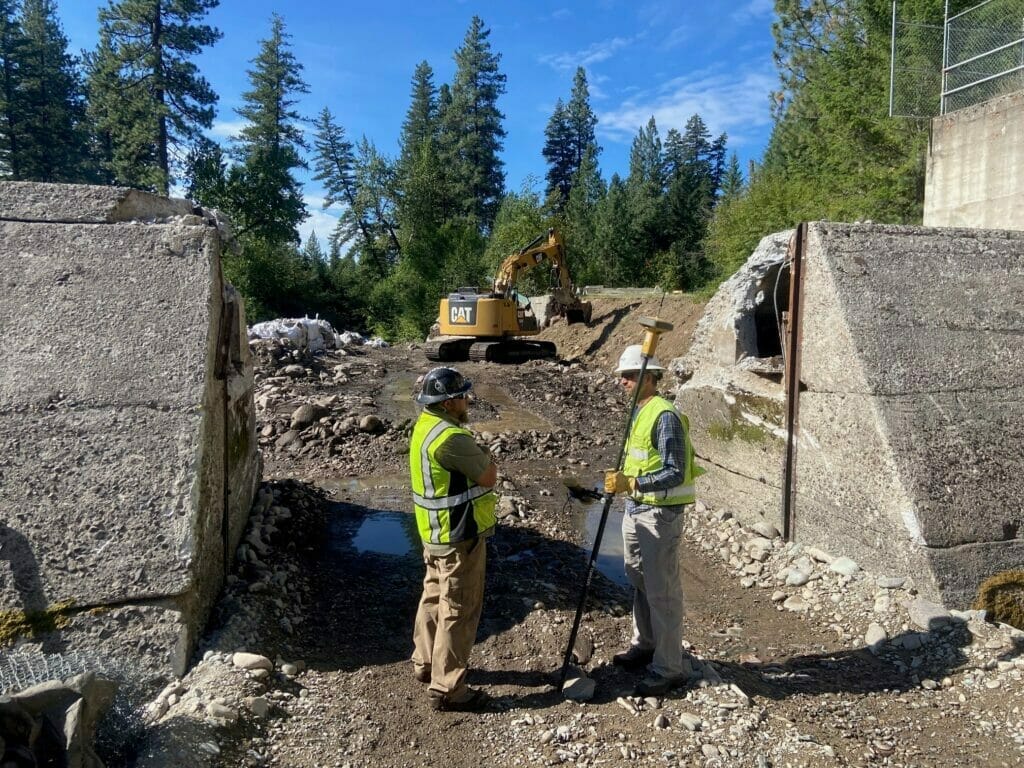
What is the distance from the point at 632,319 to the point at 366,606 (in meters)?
16.1

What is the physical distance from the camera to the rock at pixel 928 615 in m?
4.26

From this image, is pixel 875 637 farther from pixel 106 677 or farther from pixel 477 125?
pixel 477 125

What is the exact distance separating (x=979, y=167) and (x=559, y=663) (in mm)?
8630

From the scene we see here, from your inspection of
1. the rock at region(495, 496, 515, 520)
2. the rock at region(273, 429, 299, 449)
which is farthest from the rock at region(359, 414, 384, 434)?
the rock at region(495, 496, 515, 520)

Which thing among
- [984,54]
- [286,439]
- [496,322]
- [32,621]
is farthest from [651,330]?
[496,322]

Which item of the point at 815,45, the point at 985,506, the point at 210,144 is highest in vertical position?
the point at 815,45

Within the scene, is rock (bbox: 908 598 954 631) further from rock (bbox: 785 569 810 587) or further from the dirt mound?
the dirt mound

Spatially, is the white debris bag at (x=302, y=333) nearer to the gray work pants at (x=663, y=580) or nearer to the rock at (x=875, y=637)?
the gray work pants at (x=663, y=580)

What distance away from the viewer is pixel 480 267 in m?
35.9

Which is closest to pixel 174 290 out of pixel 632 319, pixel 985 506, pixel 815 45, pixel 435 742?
pixel 435 742

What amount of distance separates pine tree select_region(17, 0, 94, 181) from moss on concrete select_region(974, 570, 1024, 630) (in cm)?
3669

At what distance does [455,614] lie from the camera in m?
3.49

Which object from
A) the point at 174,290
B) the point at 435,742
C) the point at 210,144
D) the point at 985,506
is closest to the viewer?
the point at 435,742

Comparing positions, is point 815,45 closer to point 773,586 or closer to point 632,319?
point 632,319
